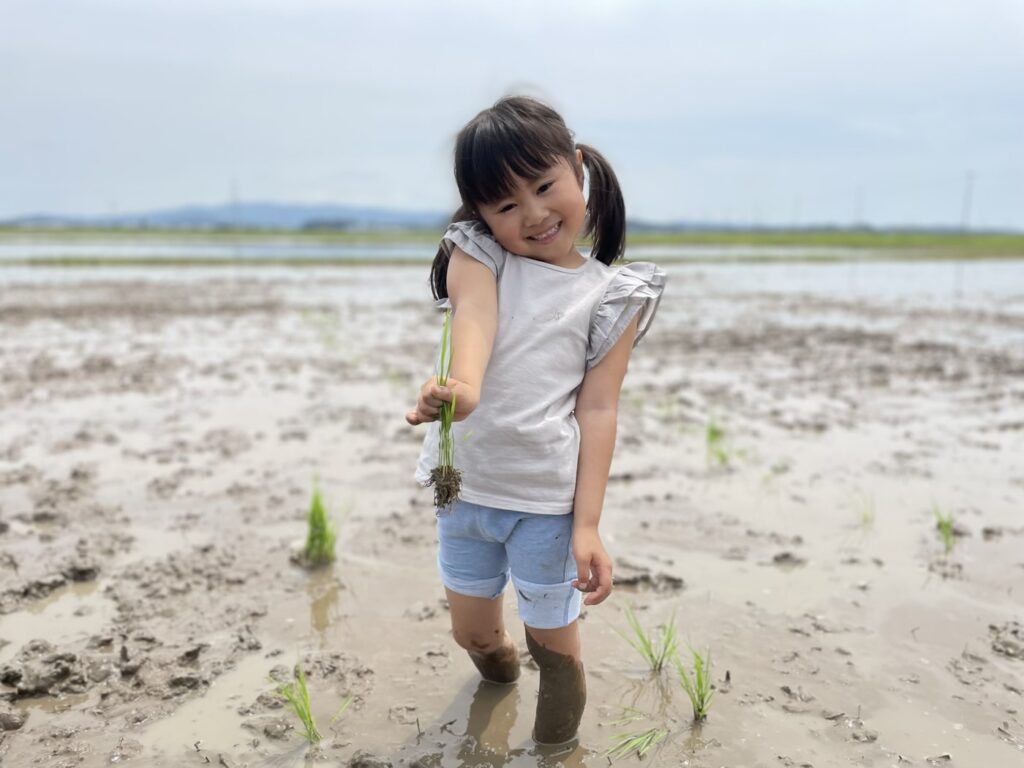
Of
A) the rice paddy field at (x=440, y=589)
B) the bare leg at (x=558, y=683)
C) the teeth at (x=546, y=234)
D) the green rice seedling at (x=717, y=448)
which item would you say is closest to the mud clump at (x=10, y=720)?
the rice paddy field at (x=440, y=589)

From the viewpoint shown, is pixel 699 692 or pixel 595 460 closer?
pixel 595 460

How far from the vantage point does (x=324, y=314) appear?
14359 millimetres

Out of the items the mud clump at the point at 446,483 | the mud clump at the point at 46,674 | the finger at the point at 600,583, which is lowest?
the mud clump at the point at 46,674

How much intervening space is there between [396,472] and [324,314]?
957 cm

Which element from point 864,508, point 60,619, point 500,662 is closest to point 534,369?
point 500,662

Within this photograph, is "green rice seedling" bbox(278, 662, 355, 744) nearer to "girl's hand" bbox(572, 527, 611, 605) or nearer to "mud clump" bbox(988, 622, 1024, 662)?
"girl's hand" bbox(572, 527, 611, 605)

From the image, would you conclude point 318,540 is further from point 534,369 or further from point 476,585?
point 534,369

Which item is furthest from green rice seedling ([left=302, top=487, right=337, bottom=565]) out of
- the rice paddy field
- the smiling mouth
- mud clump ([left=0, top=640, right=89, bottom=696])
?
the smiling mouth

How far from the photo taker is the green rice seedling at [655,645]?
2953 mm

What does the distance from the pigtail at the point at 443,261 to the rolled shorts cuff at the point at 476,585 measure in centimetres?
79

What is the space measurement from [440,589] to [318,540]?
2.05ft

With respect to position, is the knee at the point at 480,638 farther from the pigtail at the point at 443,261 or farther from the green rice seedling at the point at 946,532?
the green rice seedling at the point at 946,532

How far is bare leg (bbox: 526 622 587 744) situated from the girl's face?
1.05 meters

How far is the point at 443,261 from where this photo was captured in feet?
8.02
